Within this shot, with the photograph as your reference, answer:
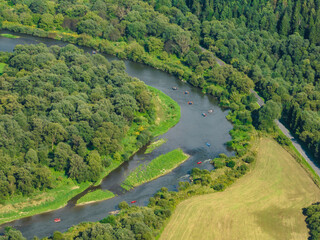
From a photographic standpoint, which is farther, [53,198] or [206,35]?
[206,35]

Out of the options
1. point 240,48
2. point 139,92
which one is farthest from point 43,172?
point 240,48

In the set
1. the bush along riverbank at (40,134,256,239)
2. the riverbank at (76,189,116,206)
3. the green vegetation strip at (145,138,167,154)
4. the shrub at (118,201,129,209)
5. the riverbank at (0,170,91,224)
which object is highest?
the bush along riverbank at (40,134,256,239)

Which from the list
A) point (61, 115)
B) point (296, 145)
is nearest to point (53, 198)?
point (61, 115)

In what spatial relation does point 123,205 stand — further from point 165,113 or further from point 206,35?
point 206,35

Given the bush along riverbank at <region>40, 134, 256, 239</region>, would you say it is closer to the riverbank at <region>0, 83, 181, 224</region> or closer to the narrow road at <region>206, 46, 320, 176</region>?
the riverbank at <region>0, 83, 181, 224</region>

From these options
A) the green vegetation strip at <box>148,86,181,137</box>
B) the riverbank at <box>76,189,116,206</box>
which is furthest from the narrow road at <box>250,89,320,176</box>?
the riverbank at <box>76,189,116,206</box>
